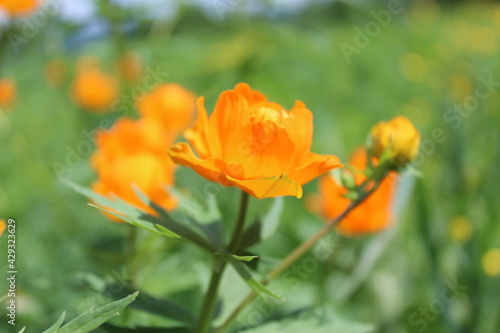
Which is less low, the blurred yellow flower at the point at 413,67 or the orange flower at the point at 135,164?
the orange flower at the point at 135,164

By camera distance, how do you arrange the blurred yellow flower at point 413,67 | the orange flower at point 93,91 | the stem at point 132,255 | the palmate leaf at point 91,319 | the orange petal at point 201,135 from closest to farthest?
the palmate leaf at point 91,319, the orange petal at point 201,135, the stem at point 132,255, the orange flower at point 93,91, the blurred yellow flower at point 413,67

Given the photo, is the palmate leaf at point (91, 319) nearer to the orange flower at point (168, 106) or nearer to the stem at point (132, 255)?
the stem at point (132, 255)

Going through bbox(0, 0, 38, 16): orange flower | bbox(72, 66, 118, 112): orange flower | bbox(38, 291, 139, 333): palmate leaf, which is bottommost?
bbox(72, 66, 118, 112): orange flower

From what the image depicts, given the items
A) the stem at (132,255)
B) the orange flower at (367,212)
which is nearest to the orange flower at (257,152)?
the stem at (132,255)

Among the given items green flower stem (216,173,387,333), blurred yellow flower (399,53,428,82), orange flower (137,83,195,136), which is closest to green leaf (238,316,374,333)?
green flower stem (216,173,387,333)

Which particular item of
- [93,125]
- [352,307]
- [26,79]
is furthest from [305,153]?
[26,79]

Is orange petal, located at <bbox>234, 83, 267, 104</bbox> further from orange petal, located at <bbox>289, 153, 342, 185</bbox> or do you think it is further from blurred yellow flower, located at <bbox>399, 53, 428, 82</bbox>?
blurred yellow flower, located at <bbox>399, 53, 428, 82</bbox>
